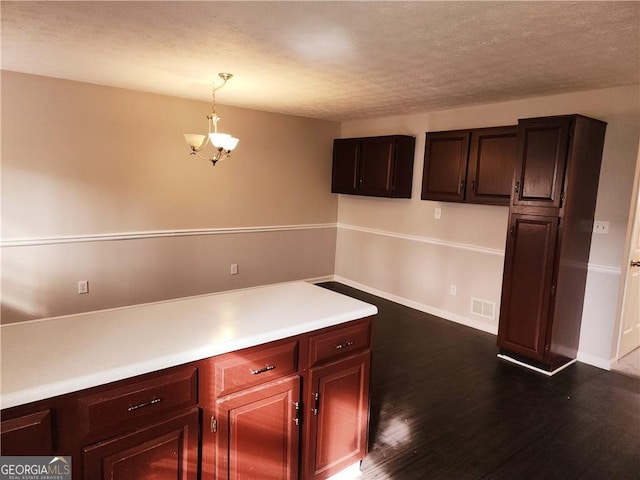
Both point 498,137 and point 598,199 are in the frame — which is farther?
point 498,137

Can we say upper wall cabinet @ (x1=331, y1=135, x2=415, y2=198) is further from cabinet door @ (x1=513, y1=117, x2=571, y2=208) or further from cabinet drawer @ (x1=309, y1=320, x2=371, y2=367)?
cabinet drawer @ (x1=309, y1=320, x2=371, y2=367)

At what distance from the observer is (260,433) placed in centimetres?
168

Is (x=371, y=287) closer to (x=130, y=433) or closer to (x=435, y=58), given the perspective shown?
(x=435, y=58)

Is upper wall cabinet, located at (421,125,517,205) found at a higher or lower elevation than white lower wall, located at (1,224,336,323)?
higher

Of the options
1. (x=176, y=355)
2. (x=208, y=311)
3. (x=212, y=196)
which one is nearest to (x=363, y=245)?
(x=212, y=196)

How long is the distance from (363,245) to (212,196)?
2.20 metres

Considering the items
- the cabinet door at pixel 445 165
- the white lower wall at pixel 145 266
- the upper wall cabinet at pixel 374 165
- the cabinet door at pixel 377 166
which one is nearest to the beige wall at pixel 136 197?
the white lower wall at pixel 145 266

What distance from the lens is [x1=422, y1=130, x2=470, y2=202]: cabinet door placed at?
13.8ft

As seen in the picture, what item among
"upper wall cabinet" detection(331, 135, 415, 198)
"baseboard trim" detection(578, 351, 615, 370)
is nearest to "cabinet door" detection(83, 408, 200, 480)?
"baseboard trim" detection(578, 351, 615, 370)

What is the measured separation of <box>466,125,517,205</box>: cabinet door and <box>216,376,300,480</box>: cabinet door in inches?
118

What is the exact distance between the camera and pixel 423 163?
15.3 ft

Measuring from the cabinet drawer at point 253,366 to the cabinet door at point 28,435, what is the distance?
0.54 metres

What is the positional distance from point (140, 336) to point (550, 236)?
307cm

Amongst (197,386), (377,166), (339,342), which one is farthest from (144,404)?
(377,166)
